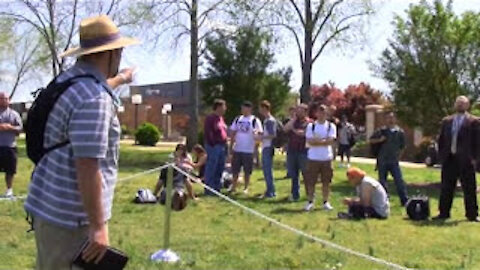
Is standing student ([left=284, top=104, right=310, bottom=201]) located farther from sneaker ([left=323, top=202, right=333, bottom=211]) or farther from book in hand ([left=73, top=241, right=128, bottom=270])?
book in hand ([left=73, top=241, right=128, bottom=270])

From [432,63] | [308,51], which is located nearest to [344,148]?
[308,51]

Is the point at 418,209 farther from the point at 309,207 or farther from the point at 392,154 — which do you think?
the point at 392,154

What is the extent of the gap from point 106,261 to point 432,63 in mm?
16345

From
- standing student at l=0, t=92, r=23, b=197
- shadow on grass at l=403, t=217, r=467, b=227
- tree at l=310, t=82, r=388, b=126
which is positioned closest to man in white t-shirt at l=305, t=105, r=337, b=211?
shadow on grass at l=403, t=217, r=467, b=227

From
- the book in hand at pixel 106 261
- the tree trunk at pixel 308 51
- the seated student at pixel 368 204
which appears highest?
the tree trunk at pixel 308 51

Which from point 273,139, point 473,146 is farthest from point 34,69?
point 473,146

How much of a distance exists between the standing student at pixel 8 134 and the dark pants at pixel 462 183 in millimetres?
6154

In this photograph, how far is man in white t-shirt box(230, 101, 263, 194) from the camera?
1420 cm

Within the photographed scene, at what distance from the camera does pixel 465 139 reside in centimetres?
1141

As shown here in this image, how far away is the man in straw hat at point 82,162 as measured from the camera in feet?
11.2

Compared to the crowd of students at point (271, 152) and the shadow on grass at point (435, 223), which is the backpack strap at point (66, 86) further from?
the crowd of students at point (271, 152)

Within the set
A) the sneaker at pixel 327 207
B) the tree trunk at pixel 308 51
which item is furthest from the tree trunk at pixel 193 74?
the sneaker at pixel 327 207

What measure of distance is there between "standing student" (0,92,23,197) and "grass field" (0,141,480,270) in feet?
2.17

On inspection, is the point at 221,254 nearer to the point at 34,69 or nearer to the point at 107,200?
the point at 107,200
